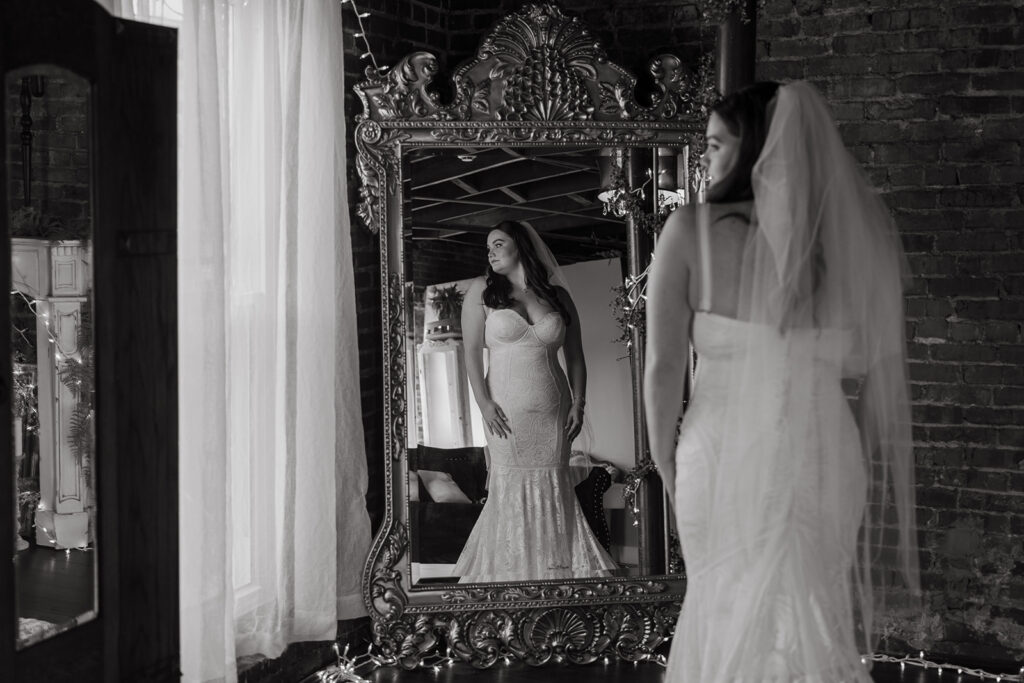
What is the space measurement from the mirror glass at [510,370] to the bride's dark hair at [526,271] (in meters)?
0.03

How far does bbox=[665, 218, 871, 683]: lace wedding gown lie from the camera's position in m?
2.53

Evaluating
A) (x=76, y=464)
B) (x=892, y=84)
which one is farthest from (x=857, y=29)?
(x=76, y=464)

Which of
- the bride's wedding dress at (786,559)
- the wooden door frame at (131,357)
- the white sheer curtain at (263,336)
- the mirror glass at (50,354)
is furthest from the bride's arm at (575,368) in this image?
the mirror glass at (50,354)

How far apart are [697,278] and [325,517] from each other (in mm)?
1751

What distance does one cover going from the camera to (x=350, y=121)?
3947 mm

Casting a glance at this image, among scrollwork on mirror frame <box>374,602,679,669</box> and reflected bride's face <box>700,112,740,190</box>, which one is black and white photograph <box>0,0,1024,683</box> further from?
reflected bride's face <box>700,112,740,190</box>

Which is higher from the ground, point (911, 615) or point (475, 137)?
point (475, 137)

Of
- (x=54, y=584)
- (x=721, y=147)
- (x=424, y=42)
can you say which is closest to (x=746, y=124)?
(x=721, y=147)

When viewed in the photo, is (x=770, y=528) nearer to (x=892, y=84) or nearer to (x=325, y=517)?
(x=325, y=517)

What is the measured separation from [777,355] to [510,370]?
150 centimetres

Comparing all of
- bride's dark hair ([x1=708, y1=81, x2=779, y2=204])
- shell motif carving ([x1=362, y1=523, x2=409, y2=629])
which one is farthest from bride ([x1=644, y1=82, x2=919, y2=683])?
shell motif carving ([x1=362, y1=523, x2=409, y2=629])

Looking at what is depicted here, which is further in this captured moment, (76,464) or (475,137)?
(76,464)

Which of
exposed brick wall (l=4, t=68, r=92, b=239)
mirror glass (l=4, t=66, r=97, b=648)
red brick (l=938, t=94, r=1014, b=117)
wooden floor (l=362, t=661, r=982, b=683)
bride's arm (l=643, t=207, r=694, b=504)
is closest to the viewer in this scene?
bride's arm (l=643, t=207, r=694, b=504)

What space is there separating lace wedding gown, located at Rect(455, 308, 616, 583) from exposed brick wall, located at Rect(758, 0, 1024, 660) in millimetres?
1457
